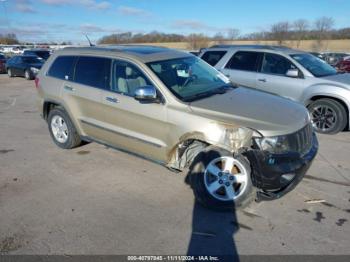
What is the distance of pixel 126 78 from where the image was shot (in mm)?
4605

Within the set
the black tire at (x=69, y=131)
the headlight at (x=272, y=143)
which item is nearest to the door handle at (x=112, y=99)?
the black tire at (x=69, y=131)

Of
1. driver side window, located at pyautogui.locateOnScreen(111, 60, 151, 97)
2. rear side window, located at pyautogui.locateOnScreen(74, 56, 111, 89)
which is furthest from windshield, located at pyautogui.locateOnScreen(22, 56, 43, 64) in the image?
driver side window, located at pyautogui.locateOnScreen(111, 60, 151, 97)

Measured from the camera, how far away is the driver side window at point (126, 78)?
4.39m

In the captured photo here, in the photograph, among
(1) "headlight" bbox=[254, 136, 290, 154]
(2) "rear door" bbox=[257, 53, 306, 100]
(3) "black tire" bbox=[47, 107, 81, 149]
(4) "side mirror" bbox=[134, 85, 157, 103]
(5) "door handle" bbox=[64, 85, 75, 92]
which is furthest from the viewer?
(2) "rear door" bbox=[257, 53, 306, 100]

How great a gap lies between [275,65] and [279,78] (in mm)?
407

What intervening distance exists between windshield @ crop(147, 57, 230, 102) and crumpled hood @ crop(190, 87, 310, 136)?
25 cm

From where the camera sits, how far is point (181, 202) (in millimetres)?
3949

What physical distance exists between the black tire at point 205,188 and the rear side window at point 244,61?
468 cm

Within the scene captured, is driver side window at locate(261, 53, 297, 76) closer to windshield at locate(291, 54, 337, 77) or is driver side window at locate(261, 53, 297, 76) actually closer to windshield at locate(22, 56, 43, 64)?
windshield at locate(291, 54, 337, 77)

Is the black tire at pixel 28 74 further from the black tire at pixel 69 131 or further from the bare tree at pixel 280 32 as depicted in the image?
the bare tree at pixel 280 32

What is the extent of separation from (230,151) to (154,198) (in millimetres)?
1224

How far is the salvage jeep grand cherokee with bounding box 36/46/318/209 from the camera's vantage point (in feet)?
11.5

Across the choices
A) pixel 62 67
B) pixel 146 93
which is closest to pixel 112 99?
pixel 146 93

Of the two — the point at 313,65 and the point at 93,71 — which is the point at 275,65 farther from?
the point at 93,71
